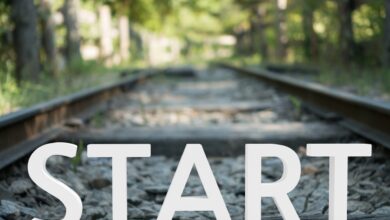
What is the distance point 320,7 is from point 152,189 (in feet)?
46.1

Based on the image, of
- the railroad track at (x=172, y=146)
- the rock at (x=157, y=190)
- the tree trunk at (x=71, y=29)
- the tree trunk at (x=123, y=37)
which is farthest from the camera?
the tree trunk at (x=123, y=37)

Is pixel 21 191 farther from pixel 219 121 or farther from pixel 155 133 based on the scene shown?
pixel 219 121

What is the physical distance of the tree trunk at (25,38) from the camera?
340 inches

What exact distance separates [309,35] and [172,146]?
14149mm

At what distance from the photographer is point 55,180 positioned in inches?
86.4

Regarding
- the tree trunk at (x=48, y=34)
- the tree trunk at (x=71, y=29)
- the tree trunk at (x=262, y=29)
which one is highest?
the tree trunk at (x=262, y=29)

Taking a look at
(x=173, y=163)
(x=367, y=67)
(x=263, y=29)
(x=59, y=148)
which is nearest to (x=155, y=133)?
(x=173, y=163)

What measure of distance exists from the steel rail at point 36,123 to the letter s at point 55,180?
1074mm

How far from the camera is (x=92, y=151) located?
7.12 feet

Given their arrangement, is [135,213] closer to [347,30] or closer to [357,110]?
[357,110]

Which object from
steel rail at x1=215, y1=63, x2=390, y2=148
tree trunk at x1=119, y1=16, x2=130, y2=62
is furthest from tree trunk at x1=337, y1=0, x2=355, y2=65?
tree trunk at x1=119, y1=16, x2=130, y2=62

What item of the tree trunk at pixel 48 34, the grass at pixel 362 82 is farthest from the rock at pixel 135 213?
the tree trunk at pixel 48 34

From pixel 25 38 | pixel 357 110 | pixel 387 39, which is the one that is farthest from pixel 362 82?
pixel 25 38

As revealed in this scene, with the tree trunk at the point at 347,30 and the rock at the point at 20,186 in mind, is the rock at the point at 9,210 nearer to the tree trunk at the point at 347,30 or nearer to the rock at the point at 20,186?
the rock at the point at 20,186
